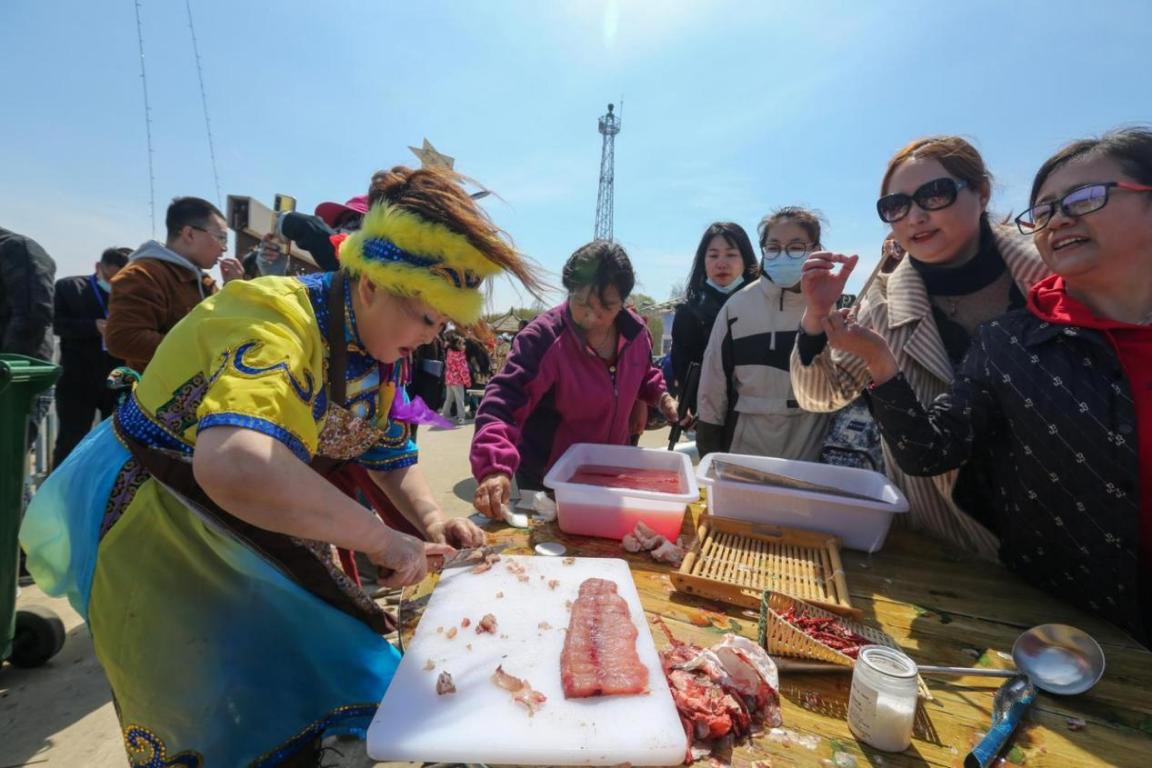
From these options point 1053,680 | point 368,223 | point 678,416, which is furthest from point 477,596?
point 678,416

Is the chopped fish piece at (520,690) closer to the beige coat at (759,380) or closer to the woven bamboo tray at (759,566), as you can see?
the woven bamboo tray at (759,566)

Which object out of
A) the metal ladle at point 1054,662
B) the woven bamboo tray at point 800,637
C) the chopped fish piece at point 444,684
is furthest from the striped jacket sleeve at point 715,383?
the chopped fish piece at point 444,684

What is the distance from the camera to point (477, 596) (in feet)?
5.00

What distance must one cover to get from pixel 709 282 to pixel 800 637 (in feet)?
9.74

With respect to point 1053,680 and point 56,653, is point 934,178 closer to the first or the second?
point 1053,680

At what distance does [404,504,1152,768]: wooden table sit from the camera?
100 centimetres

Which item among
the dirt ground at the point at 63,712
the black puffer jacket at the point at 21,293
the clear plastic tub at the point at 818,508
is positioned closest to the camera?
the clear plastic tub at the point at 818,508

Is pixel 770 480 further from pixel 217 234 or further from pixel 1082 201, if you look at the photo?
pixel 217 234

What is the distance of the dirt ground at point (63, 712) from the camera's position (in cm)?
225

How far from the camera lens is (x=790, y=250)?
274 centimetres

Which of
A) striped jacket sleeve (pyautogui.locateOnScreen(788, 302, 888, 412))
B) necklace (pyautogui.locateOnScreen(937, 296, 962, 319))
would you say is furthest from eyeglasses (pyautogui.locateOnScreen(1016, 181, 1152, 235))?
striped jacket sleeve (pyautogui.locateOnScreen(788, 302, 888, 412))

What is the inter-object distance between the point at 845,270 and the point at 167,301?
3.77 metres

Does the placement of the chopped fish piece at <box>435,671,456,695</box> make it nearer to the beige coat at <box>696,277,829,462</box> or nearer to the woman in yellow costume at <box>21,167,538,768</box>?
the woman in yellow costume at <box>21,167,538,768</box>

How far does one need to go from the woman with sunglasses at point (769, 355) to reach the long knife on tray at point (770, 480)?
2.58 feet
